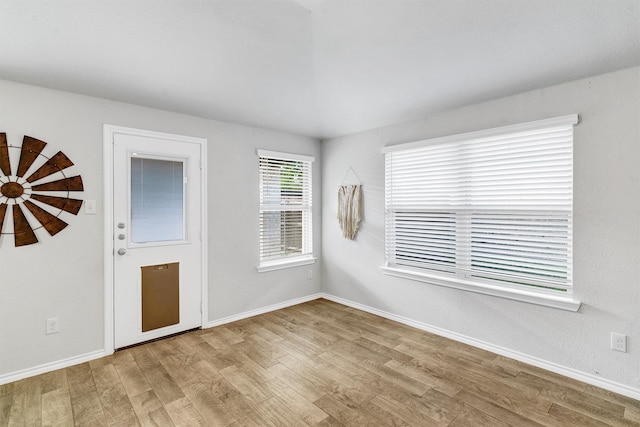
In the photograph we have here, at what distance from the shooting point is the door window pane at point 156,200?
3105 millimetres

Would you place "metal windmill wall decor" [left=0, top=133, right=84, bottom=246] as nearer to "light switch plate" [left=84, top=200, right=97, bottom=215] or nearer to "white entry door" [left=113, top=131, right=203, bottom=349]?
"light switch plate" [left=84, top=200, right=97, bottom=215]

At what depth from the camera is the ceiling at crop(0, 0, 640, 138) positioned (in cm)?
186

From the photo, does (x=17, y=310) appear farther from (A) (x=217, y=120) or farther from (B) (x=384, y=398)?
(B) (x=384, y=398)

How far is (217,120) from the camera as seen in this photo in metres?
3.64

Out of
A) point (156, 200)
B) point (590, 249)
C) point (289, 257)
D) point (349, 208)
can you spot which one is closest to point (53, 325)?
point (156, 200)

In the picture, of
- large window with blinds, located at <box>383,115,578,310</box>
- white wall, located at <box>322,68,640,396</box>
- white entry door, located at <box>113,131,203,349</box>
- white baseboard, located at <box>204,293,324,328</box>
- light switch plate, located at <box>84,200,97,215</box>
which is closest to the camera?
white wall, located at <box>322,68,640,396</box>

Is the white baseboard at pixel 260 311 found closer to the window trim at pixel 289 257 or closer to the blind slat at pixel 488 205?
the window trim at pixel 289 257

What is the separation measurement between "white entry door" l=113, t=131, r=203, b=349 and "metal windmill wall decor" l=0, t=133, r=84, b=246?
0.38 metres

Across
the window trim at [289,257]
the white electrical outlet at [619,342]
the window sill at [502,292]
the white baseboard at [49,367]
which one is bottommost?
the white baseboard at [49,367]

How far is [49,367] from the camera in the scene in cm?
264

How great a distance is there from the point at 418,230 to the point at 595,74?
79.3 inches

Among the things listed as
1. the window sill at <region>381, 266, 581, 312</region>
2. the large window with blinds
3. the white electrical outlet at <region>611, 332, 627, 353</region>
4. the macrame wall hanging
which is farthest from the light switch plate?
the white electrical outlet at <region>611, 332, 627, 353</region>

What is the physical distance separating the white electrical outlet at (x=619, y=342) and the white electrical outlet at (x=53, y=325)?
4.49 meters

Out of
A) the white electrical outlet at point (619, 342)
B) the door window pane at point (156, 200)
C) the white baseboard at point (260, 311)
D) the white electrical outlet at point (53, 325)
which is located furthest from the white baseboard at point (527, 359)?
the white electrical outlet at point (53, 325)
